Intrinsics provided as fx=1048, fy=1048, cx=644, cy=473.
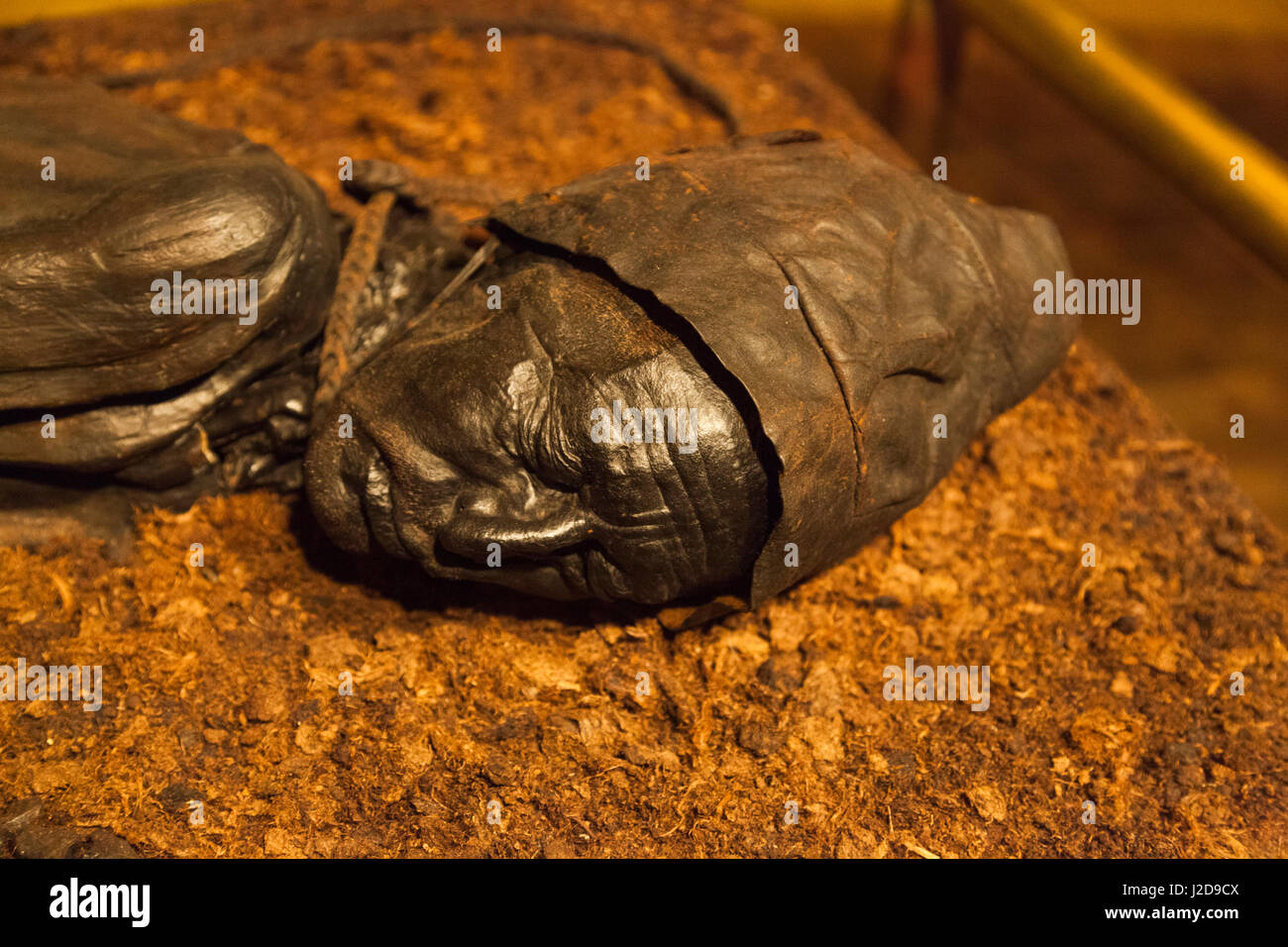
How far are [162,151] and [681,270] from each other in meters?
1.37

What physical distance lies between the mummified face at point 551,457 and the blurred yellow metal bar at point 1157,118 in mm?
1754

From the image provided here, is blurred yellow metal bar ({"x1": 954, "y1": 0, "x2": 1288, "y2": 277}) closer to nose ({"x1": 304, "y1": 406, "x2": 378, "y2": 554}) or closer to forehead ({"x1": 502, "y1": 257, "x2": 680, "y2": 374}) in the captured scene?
forehead ({"x1": 502, "y1": 257, "x2": 680, "y2": 374})

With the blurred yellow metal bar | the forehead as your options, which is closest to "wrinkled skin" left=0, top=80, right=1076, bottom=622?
the forehead

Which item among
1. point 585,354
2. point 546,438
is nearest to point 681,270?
point 585,354

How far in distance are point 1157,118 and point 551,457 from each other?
7.54 feet

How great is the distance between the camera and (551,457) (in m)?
2.06

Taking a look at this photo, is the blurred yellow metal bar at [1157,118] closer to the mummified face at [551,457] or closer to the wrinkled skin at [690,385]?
the wrinkled skin at [690,385]

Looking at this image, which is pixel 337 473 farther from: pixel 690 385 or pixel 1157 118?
pixel 1157 118

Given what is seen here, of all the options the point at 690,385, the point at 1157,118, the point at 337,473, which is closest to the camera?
the point at 690,385

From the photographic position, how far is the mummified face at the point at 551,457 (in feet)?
6.60

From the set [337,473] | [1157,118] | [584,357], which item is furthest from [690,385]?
[1157,118]

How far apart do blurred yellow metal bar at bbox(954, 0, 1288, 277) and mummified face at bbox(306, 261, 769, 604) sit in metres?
1.75

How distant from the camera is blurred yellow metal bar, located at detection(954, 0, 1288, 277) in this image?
110 inches

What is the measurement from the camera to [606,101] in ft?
13.0
